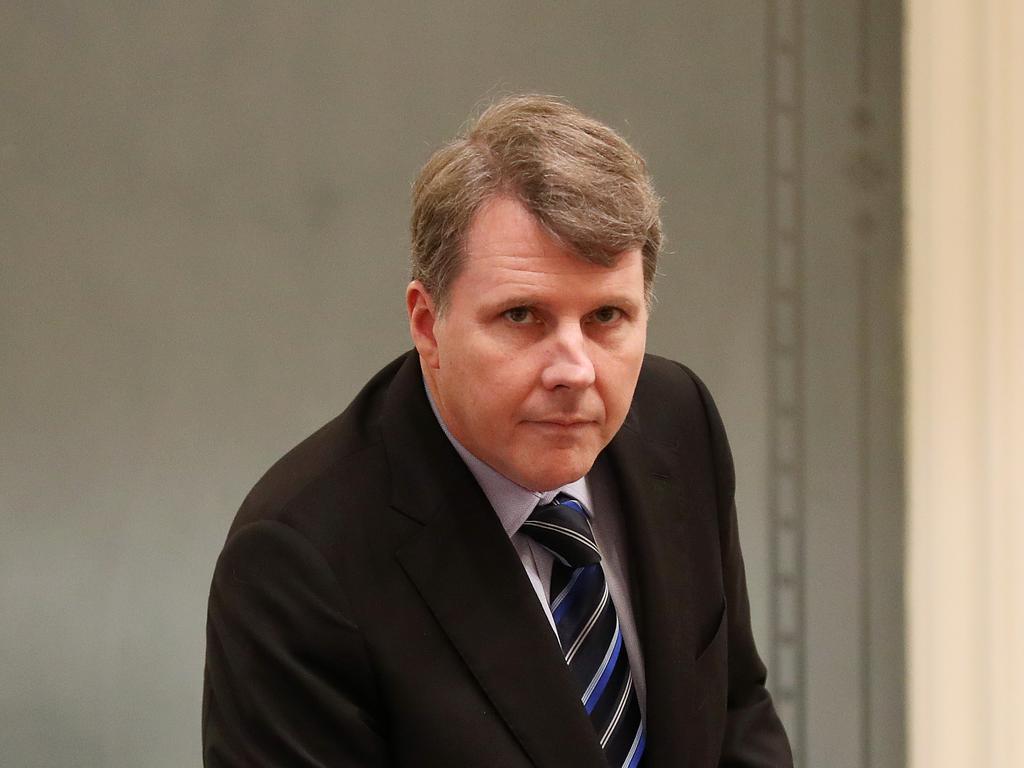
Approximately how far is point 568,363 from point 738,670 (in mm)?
657

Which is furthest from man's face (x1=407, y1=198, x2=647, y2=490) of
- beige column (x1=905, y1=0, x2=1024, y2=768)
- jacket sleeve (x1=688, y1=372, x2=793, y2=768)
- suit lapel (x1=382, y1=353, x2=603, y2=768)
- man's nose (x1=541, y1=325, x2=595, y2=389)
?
beige column (x1=905, y1=0, x2=1024, y2=768)

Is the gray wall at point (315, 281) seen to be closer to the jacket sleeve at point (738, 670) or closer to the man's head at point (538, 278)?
the jacket sleeve at point (738, 670)

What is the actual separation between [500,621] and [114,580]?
5.00ft

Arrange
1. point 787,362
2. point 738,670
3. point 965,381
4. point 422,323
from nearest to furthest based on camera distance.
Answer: point 422,323 < point 738,670 < point 965,381 < point 787,362

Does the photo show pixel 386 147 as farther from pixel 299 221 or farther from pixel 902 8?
pixel 902 8

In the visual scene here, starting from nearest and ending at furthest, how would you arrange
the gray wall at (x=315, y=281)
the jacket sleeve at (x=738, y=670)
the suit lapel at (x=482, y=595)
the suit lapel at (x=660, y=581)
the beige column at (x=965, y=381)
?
the suit lapel at (x=482, y=595)
the suit lapel at (x=660, y=581)
the jacket sleeve at (x=738, y=670)
the gray wall at (x=315, y=281)
the beige column at (x=965, y=381)

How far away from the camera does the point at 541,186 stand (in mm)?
1436

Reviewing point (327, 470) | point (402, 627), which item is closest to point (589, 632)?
point (402, 627)

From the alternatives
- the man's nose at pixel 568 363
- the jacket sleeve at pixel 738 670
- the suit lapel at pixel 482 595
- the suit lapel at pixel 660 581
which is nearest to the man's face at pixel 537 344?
the man's nose at pixel 568 363

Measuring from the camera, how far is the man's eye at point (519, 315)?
1465 millimetres

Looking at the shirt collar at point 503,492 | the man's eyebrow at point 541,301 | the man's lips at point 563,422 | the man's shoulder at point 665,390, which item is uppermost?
the man's eyebrow at point 541,301

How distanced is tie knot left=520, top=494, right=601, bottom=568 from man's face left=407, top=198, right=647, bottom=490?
0.40 feet

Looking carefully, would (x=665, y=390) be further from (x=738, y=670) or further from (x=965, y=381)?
(x=965, y=381)

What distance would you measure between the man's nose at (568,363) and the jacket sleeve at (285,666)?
34 cm
